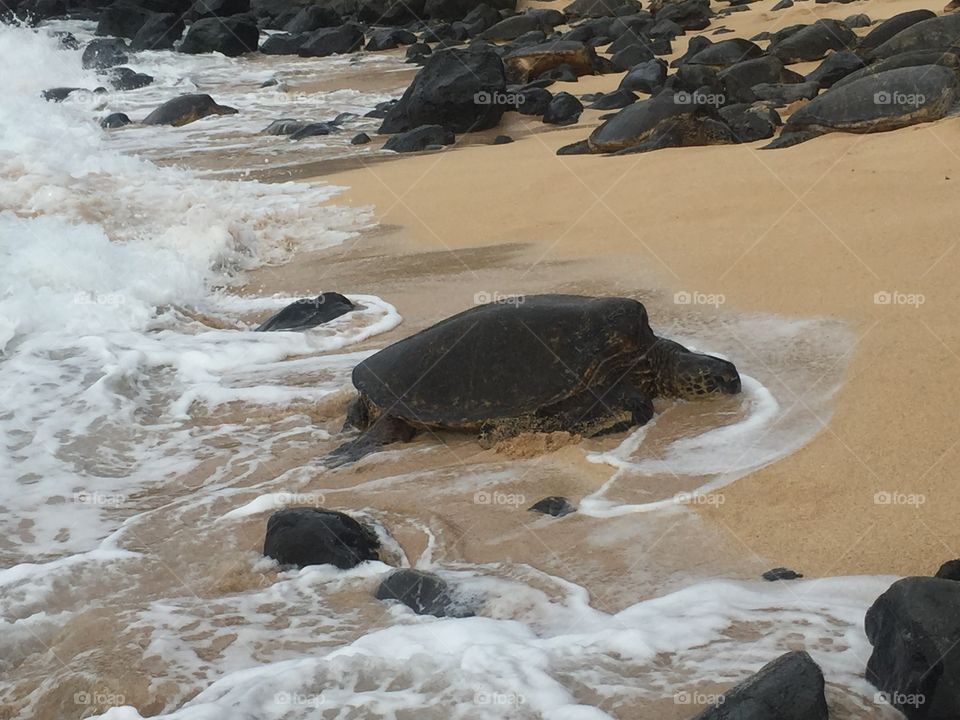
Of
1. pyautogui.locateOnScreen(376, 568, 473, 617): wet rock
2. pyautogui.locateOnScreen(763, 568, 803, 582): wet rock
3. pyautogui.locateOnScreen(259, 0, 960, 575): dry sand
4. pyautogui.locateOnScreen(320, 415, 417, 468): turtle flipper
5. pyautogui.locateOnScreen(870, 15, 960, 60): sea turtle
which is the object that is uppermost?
pyautogui.locateOnScreen(870, 15, 960, 60): sea turtle

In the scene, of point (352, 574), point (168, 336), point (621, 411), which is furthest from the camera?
point (168, 336)

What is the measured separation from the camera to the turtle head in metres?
3.95

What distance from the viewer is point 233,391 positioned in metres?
4.73

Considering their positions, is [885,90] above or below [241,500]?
above

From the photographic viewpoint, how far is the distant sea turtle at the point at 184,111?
13711mm

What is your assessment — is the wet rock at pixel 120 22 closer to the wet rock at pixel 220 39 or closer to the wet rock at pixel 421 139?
the wet rock at pixel 220 39

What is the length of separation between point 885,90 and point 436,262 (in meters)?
3.70

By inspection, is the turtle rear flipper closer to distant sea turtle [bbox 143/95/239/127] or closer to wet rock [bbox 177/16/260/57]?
distant sea turtle [bbox 143/95/239/127]

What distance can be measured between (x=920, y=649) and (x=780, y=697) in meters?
0.32

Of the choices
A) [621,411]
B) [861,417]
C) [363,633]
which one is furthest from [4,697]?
[861,417]

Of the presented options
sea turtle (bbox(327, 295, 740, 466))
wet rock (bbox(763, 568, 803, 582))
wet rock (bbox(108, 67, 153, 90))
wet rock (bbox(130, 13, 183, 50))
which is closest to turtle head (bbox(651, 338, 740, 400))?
sea turtle (bbox(327, 295, 740, 466))

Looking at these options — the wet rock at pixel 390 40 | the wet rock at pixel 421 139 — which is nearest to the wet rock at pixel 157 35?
the wet rock at pixel 390 40

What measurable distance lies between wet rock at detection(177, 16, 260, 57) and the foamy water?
55.1 ft

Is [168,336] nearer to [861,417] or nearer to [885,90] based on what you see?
[861,417]
